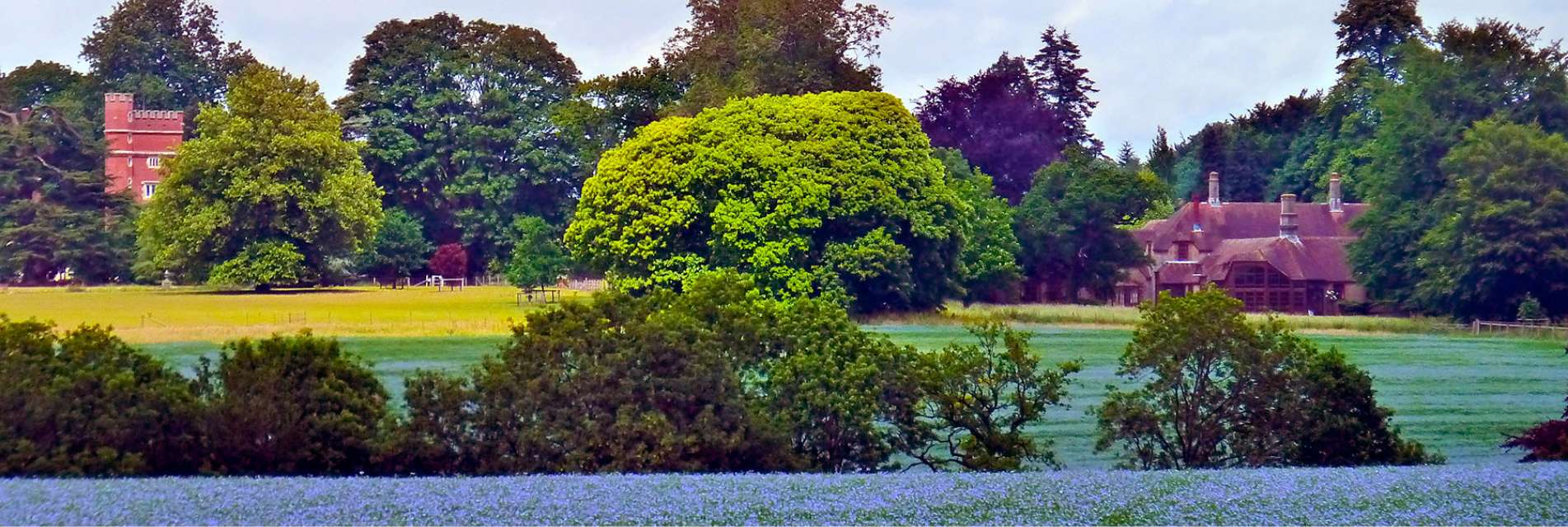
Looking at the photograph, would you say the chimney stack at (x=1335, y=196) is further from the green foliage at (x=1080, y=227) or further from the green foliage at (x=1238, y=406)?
the green foliage at (x=1238, y=406)

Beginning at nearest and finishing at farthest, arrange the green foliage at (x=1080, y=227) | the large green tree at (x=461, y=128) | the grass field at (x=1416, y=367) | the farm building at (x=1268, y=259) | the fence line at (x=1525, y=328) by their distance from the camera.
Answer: the grass field at (x=1416, y=367) < the large green tree at (x=461, y=128) < the fence line at (x=1525, y=328) < the farm building at (x=1268, y=259) < the green foliage at (x=1080, y=227)

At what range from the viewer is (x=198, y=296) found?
1366 cm

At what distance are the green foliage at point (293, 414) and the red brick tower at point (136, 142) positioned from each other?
14.4ft

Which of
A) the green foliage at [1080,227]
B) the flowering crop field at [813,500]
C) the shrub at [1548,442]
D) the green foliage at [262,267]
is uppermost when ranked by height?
the green foliage at [1080,227]

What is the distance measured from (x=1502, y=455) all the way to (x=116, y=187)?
12654 millimetres

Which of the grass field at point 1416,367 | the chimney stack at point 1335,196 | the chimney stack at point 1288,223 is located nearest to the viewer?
the grass field at point 1416,367

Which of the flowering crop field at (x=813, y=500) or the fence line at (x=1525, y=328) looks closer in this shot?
the flowering crop field at (x=813, y=500)

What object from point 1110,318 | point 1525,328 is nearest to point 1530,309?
point 1525,328

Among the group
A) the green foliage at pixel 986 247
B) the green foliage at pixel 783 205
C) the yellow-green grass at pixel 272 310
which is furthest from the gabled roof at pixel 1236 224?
the yellow-green grass at pixel 272 310

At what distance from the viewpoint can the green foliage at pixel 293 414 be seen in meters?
10.1

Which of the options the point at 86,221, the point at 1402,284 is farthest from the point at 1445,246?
the point at 86,221

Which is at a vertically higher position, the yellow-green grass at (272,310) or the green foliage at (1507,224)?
the green foliage at (1507,224)

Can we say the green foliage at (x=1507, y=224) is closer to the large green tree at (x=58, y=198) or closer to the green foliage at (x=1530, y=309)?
the green foliage at (x=1530, y=309)

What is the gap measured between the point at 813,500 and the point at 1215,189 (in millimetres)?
9170
